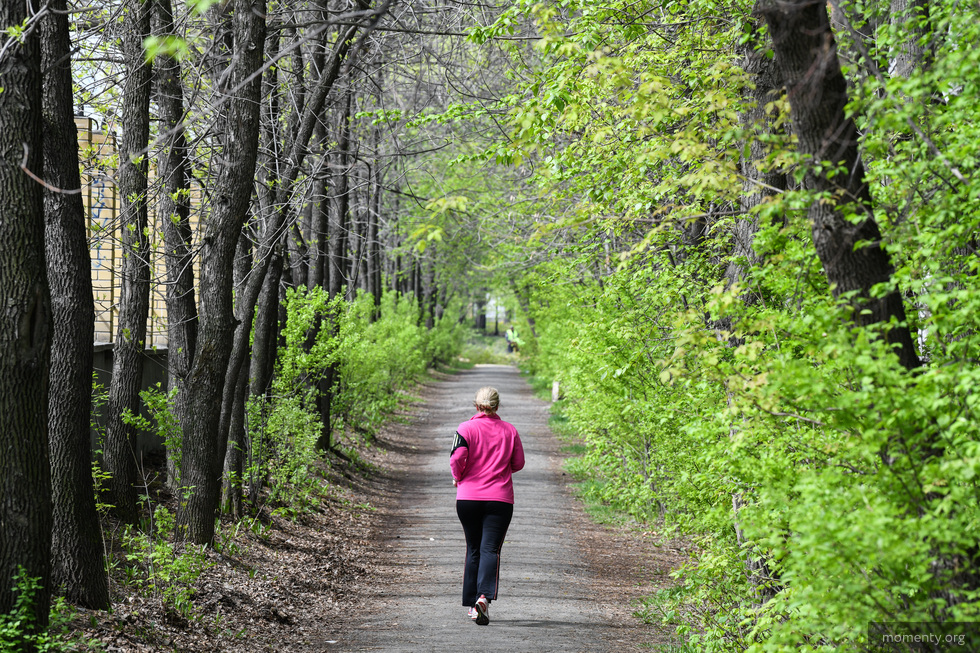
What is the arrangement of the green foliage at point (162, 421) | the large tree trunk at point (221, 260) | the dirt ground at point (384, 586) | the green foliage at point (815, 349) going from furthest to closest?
the green foliage at point (162, 421), the large tree trunk at point (221, 260), the dirt ground at point (384, 586), the green foliage at point (815, 349)

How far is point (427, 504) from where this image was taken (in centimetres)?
1329

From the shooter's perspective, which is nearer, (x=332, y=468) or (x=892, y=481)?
(x=892, y=481)

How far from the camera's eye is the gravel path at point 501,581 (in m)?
6.61

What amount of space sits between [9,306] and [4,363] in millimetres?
305

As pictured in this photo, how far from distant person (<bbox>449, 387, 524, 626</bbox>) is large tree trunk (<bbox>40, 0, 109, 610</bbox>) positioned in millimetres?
2638

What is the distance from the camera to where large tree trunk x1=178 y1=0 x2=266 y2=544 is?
745cm

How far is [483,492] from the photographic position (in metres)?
6.97

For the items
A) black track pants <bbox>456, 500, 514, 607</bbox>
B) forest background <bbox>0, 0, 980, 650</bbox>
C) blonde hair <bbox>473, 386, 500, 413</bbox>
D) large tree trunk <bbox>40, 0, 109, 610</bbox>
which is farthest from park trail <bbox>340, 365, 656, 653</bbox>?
large tree trunk <bbox>40, 0, 109, 610</bbox>

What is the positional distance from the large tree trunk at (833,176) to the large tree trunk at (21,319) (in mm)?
3806

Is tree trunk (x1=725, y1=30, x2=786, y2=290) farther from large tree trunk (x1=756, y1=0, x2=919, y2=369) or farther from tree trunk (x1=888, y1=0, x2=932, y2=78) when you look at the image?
large tree trunk (x1=756, y1=0, x2=919, y2=369)

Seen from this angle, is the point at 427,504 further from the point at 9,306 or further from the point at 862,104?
the point at 862,104

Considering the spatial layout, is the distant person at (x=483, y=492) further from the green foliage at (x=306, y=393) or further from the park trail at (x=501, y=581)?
the green foliage at (x=306, y=393)

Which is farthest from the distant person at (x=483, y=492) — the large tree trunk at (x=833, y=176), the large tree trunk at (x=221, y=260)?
the large tree trunk at (x=833, y=176)

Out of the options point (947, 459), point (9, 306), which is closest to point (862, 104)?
point (947, 459)
